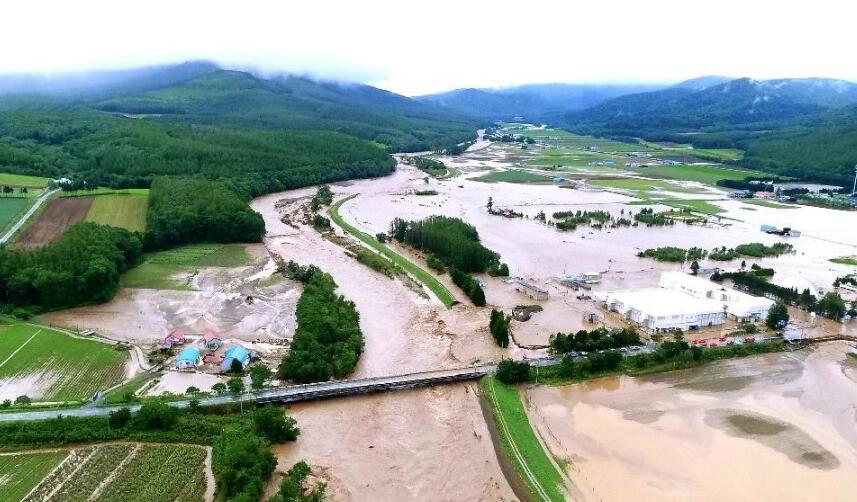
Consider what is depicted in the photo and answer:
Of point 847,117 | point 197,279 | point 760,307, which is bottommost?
point 197,279

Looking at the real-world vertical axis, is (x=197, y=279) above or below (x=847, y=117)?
below

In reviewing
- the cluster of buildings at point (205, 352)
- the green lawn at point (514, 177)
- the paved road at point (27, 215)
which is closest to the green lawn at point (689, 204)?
the green lawn at point (514, 177)

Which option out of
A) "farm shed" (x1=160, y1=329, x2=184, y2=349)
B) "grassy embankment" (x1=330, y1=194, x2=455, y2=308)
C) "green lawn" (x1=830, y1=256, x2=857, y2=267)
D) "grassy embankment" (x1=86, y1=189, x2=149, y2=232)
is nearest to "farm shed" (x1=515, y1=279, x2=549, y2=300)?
"grassy embankment" (x1=330, y1=194, x2=455, y2=308)

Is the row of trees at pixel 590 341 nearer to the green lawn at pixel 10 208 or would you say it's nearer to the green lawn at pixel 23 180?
the green lawn at pixel 10 208

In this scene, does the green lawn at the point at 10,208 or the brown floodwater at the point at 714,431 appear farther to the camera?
the green lawn at the point at 10,208

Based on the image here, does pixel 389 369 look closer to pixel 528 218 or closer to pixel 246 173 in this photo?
pixel 528 218

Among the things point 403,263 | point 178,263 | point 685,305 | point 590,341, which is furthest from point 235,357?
point 685,305

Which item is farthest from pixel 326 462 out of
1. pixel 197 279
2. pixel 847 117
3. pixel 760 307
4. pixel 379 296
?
pixel 847 117
